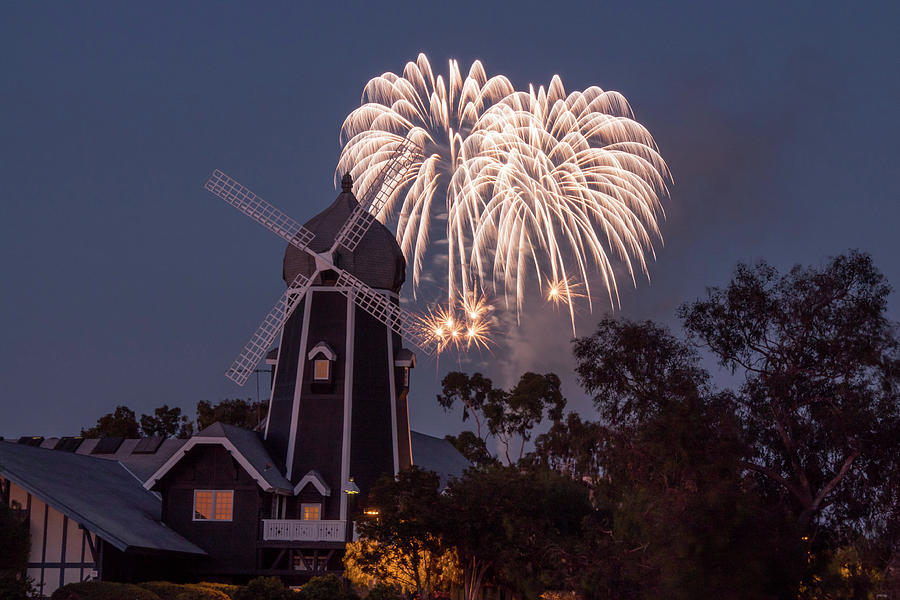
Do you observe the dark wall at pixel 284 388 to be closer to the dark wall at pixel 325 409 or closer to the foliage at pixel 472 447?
the dark wall at pixel 325 409

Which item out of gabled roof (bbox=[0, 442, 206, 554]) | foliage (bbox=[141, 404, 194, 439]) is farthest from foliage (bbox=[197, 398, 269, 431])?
gabled roof (bbox=[0, 442, 206, 554])

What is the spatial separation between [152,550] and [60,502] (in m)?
3.49

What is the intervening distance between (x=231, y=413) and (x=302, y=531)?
39.2m

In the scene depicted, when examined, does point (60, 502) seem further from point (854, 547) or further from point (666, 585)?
point (854, 547)

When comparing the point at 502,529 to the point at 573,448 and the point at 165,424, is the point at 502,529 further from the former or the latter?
the point at 165,424

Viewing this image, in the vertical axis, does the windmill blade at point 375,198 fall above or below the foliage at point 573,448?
above

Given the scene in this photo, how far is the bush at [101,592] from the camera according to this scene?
91.1ft

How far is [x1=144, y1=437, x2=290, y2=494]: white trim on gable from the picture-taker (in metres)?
40.5

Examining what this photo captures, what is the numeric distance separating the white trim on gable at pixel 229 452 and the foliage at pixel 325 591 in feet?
34.9

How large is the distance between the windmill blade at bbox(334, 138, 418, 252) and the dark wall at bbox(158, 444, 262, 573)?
1007 centimetres

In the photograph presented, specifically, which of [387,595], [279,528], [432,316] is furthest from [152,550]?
[432,316]

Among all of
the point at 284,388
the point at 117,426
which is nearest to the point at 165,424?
the point at 117,426

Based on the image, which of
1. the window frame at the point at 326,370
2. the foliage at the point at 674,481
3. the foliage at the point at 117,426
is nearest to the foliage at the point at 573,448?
the foliage at the point at 674,481

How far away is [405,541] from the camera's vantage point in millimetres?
37531
